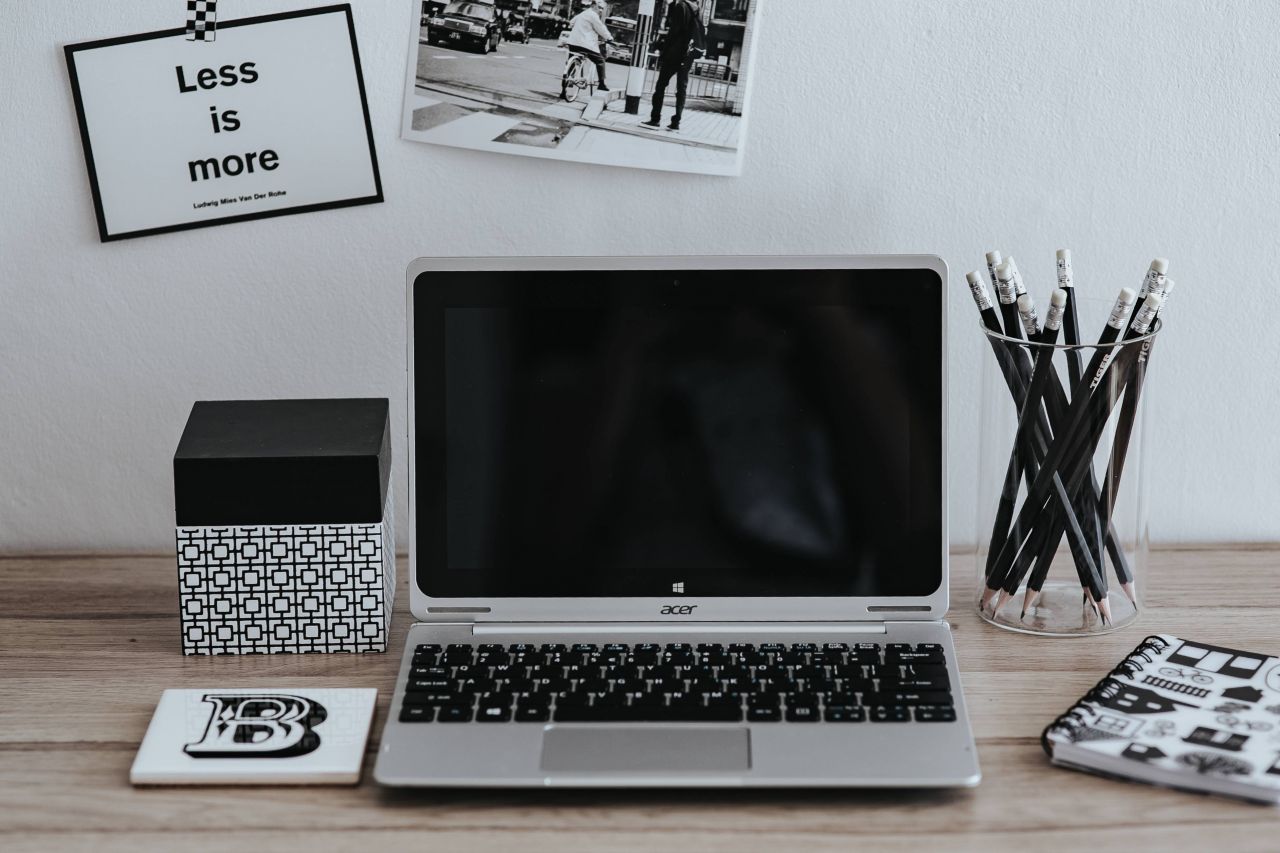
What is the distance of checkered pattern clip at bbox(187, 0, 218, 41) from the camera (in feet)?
3.25

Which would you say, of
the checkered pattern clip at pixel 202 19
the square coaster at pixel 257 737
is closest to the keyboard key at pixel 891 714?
the square coaster at pixel 257 737

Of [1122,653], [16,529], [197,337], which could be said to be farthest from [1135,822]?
[16,529]

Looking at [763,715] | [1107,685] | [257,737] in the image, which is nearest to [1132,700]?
[1107,685]

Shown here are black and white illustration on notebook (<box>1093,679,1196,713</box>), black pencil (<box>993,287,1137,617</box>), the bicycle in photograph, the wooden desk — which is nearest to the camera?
→ the wooden desk

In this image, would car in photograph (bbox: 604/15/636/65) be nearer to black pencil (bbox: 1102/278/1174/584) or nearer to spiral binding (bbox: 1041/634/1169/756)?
black pencil (bbox: 1102/278/1174/584)

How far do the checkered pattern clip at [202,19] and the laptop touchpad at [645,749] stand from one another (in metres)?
0.63

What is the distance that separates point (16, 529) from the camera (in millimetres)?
1116

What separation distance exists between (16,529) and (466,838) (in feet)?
2.11

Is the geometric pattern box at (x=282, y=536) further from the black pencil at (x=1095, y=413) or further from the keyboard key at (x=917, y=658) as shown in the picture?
the black pencil at (x=1095, y=413)

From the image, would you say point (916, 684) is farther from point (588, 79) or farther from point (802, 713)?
point (588, 79)

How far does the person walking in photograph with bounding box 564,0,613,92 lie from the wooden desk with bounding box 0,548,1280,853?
0.52 metres

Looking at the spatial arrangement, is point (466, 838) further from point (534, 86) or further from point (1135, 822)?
point (534, 86)

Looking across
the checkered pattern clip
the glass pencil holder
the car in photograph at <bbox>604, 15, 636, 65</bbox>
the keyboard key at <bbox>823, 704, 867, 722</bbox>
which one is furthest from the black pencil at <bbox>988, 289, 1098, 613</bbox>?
the checkered pattern clip

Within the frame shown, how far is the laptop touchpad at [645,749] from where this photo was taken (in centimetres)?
75
